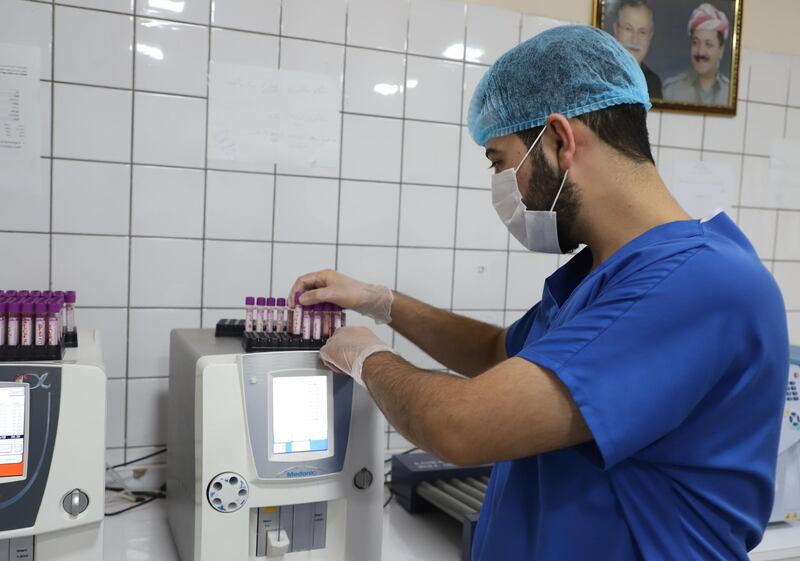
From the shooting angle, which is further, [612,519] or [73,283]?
[73,283]

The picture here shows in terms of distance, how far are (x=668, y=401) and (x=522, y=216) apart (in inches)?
15.0

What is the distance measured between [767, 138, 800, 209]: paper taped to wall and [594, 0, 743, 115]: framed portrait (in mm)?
234

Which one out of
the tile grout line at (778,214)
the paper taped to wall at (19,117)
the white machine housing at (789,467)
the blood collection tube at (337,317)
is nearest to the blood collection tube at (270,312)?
the blood collection tube at (337,317)

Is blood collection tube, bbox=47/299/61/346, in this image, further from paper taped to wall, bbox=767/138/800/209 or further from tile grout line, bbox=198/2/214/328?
paper taped to wall, bbox=767/138/800/209

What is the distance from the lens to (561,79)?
0.95 m

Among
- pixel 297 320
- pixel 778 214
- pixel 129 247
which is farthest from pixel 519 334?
pixel 778 214

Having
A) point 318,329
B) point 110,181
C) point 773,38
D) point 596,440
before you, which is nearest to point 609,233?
point 596,440

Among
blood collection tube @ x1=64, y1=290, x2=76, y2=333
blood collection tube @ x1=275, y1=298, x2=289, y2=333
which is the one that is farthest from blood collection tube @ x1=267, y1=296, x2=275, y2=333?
blood collection tube @ x1=64, y1=290, x2=76, y2=333

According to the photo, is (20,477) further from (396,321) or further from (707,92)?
(707,92)

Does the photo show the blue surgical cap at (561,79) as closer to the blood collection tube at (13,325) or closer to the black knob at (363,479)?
the black knob at (363,479)

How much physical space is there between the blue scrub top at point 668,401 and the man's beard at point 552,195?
0.33 ft

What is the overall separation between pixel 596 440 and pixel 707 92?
1.67 meters

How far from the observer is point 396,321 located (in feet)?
4.81

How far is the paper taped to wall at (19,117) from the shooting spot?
4.81ft
